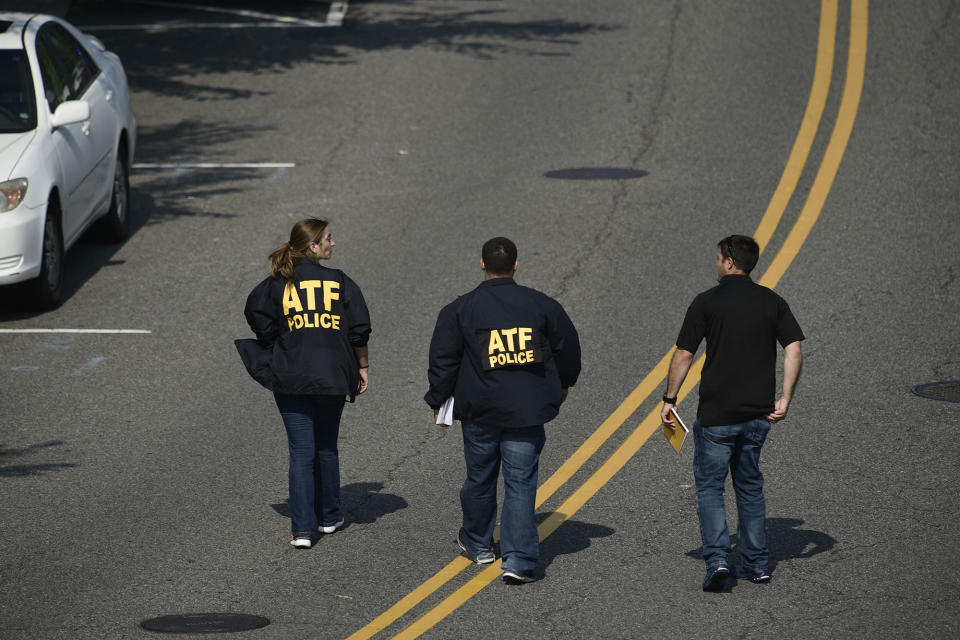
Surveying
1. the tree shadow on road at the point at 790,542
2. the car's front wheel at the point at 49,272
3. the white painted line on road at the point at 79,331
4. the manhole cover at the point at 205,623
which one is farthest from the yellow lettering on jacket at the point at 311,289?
the car's front wheel at the point at 49,272

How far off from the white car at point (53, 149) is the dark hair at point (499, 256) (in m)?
5.38

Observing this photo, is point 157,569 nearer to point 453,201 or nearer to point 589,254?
point 589,254

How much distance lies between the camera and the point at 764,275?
1270 centimetres

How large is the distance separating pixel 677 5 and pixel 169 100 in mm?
7505

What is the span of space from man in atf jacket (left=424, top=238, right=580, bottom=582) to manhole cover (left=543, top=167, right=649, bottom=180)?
7.85 metres

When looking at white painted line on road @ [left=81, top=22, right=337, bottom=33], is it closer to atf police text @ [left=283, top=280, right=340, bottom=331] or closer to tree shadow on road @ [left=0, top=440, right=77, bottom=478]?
tree shadow on road @ [left=0, top=440, right=77, bottom=478]

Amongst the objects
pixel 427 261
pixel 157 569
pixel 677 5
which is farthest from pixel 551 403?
pixel 677 5

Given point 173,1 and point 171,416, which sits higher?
point 173,1

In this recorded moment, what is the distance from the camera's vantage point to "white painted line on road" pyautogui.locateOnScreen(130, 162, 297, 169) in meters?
16.0

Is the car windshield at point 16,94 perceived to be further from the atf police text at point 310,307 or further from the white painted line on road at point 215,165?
Result: the atf police text at point 310,307

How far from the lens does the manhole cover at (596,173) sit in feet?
50.5

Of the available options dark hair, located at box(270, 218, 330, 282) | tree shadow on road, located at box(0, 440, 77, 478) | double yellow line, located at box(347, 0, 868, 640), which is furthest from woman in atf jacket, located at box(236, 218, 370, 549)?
tree shadow on road, located at box(0, 440, 77, 478)

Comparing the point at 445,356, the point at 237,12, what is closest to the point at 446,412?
the point at 445,356

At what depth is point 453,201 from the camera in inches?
579
